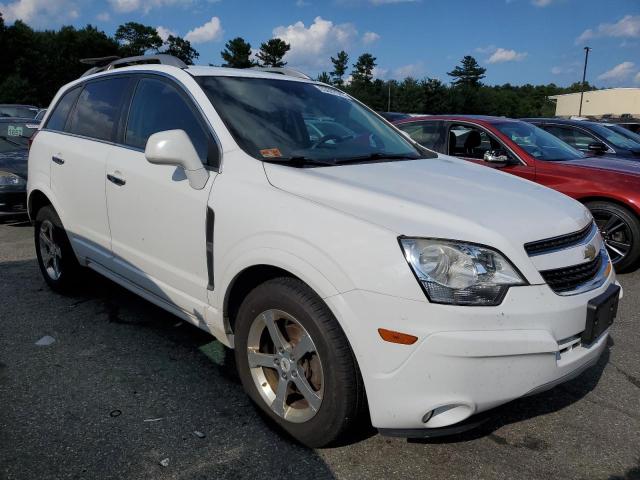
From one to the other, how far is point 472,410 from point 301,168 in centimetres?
134

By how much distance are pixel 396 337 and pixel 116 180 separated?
221 centimetres

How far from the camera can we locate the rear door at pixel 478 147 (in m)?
5.96

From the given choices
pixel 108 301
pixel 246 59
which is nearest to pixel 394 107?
pixel 246 59

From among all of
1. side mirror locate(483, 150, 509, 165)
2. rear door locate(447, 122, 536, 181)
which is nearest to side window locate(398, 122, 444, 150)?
rear door locate(447, 122, 536, 181)

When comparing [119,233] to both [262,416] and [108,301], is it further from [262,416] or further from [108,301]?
[262,416]

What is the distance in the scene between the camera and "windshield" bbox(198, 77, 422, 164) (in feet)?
9.40

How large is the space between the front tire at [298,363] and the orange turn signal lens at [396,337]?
8.0 inches

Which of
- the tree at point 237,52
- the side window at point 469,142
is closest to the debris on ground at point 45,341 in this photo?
the side window at point 469,142

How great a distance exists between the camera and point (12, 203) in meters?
7.30

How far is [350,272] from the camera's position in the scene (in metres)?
2.10

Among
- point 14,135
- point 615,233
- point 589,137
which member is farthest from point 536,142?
point 14,135

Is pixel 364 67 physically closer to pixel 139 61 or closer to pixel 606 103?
pixel 606 103

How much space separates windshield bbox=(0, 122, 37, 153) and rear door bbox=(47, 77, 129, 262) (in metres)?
4.71

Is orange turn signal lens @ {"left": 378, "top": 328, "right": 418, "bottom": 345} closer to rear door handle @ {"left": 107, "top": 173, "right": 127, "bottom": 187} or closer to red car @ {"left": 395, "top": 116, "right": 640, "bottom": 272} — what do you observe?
rear door handle @ {"left": 107, "top": 173, "right": 127, "bottom": 187}
